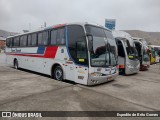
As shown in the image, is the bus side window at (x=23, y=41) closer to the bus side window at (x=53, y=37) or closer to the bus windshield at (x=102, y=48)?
the bus side window at (x=53, y=37)

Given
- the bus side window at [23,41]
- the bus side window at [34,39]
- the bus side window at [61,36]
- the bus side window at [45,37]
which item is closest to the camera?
the bus side window at [61,36]

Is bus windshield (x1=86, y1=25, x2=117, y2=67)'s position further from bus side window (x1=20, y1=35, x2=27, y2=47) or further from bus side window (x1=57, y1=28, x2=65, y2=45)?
bus side window (x1=20, y1=35, x2=27, y2=47)

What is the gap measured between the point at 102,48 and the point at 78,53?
120cm

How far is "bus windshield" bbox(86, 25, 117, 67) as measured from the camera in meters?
6.91

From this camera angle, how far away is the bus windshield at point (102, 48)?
691cm

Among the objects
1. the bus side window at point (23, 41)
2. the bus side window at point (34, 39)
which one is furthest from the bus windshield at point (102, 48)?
the bus side window at point (23, 41)

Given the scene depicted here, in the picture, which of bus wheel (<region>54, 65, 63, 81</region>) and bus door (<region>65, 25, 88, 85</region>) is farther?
bus wheel (<region>54, 65, 63, 81</region>)

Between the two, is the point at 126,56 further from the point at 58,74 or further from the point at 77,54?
the point at 58,74

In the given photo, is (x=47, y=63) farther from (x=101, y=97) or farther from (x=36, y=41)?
(x=101, y=97)

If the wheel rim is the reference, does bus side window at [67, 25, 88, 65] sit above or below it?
above

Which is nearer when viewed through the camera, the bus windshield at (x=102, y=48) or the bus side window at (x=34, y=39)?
the bus windshield at (x=102, y=48)

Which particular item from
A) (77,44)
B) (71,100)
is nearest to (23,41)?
(77,44)

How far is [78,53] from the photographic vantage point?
7129 mm

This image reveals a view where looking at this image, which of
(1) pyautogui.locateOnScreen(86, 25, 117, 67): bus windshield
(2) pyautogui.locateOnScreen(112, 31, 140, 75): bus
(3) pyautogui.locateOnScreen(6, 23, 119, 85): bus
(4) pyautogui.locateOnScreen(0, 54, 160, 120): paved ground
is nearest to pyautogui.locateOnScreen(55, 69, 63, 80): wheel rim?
(3) pyautogui.locateOnScreen(6, 23, 119, 85): bus
